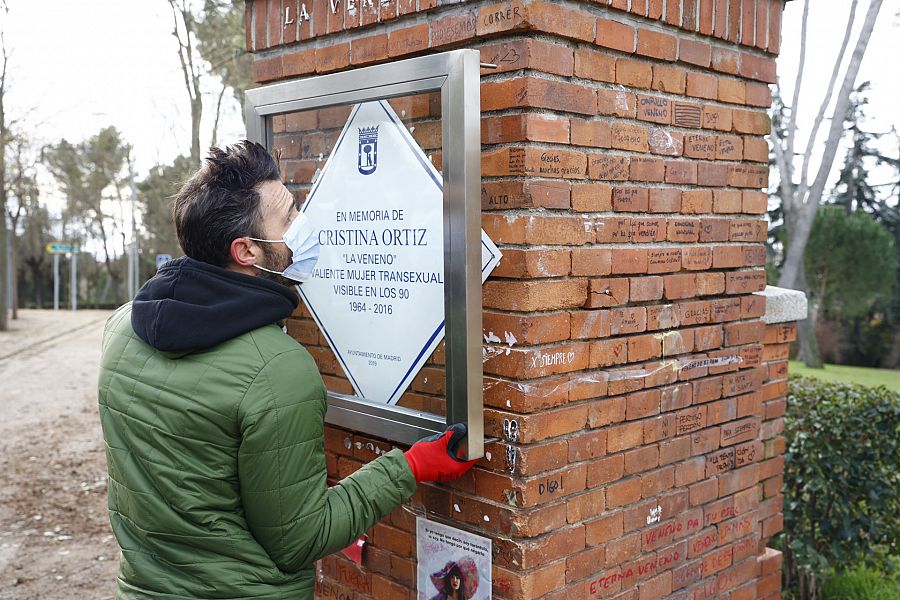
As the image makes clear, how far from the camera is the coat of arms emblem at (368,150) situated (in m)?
2.42

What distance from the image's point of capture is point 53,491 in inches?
290

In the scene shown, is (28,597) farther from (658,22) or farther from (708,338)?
(658,22)

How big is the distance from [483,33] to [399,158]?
415 millimetres

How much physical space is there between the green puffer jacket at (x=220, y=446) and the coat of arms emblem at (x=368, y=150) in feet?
1.87

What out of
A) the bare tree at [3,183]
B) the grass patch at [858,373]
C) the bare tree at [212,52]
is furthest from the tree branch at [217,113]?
the grass patch at [858,373]

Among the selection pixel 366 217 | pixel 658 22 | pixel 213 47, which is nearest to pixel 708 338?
pixel 658 22

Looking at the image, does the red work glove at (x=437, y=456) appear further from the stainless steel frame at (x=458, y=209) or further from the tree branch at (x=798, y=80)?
the tree branch at (x=798, y=80)

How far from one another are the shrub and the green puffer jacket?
330 cm

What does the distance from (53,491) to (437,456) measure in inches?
253

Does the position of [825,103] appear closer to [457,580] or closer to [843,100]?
[843,100]

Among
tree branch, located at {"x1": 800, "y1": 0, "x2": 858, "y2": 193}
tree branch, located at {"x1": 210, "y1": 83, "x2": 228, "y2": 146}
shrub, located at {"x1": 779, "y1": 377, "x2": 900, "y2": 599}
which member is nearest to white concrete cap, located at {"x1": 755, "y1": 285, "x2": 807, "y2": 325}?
shrub, located at {"x1": 779, "y1": 377, "x2": 900, "y2": 599}

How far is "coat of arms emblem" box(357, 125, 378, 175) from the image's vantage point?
2.42m

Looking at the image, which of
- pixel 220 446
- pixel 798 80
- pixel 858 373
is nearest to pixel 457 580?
pixel 220 446

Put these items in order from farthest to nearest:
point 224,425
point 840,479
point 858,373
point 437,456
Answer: point 858,373, point 840,479, point 437,456, point 224,425
